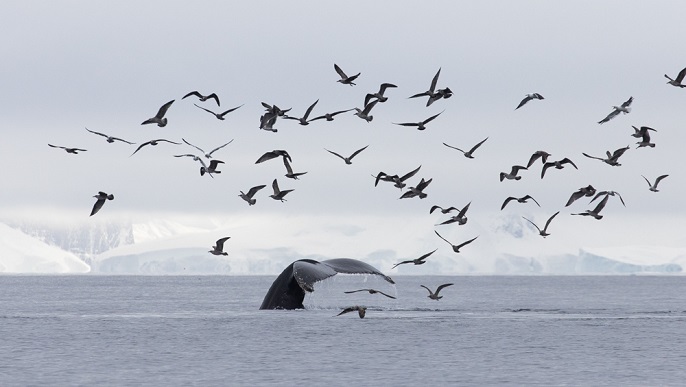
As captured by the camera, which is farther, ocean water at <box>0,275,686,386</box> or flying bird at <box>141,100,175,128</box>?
flying bird at <box>141,100,175,128</box>

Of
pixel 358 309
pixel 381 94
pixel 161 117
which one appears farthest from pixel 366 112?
pixel 358 309

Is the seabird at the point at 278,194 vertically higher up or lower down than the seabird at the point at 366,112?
lower down

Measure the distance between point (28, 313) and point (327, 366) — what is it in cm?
4736

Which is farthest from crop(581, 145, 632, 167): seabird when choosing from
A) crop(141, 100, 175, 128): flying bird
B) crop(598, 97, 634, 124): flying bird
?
crop(141, 100, 175, 128): flying bird

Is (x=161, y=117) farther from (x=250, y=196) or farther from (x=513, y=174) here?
(x=513, y=174)

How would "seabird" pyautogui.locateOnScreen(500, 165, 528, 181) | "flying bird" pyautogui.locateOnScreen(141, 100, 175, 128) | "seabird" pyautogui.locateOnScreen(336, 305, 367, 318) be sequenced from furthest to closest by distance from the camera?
1. "seabird" pyautogui.locateOnScreen(336, 305, 367, 318)
2. "seabird" pyautogui.locateOnScreen(500, 165, 528, 181)
3. "flying bird" pyautogui.locateOnScreen(141, 100, 175, 128)

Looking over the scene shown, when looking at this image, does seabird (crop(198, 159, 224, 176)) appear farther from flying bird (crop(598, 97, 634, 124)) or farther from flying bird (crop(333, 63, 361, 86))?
flying bird (crop(598, 97, 634, 124))

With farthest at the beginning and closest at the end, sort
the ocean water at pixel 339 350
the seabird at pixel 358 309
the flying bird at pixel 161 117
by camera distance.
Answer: the seabird at pixel 358 309 → the flying bird at pixel 161 117 → the ocean water at pixel 339 350

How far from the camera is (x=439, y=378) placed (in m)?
43.8

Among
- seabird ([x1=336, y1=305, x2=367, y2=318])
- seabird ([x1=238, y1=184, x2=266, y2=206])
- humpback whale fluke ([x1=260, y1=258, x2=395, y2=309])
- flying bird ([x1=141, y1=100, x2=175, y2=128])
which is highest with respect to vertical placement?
flying bird ([x1=141, y1=100, x2=175, y2=128])

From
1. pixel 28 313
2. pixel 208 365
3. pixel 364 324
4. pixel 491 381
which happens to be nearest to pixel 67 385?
pixel 208 365

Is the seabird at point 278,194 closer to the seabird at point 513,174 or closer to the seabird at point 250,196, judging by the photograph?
the seabird at point 250,196

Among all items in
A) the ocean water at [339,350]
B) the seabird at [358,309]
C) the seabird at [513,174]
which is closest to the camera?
the ocean water at [339,350]

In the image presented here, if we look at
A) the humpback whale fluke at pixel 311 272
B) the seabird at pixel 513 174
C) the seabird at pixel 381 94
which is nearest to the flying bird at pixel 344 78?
the seabird at pixel 381 94
